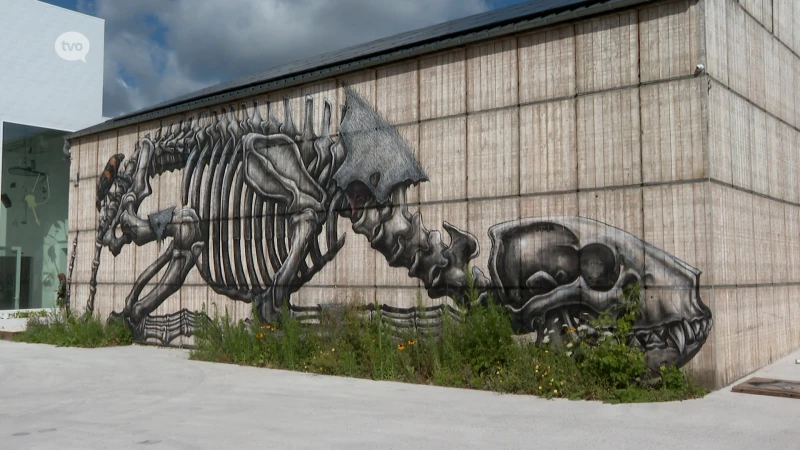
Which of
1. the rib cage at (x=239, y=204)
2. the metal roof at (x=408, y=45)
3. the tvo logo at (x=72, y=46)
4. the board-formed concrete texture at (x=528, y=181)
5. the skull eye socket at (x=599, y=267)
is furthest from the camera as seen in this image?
the tvo logo at (x=72, y=46)

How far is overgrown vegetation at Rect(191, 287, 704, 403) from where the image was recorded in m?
9.70

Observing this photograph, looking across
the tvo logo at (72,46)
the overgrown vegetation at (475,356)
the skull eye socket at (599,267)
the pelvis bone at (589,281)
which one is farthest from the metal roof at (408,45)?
the tvo logo at (72,46)

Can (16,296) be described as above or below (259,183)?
below

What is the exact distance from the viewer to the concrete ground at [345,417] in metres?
7.45

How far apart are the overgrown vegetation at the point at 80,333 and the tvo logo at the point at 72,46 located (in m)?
12.7

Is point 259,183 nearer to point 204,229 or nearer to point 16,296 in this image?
point 204,229

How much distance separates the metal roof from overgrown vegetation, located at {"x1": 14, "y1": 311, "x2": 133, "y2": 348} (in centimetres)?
484

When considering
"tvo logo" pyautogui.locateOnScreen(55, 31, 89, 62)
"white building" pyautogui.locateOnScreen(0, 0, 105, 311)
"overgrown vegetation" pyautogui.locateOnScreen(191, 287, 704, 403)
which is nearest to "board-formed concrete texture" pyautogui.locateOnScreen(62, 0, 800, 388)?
"overgrown vegetation" pyautogui.locateOnScreen(191, 287, 704, 403)

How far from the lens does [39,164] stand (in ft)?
92.4

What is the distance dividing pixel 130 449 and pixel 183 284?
9.79 m

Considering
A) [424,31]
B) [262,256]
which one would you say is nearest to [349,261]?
[262,256]

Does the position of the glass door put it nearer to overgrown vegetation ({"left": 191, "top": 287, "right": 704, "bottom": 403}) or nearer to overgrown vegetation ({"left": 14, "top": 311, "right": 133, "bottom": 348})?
overgrown vegetation ({"left": 14, "top": 311, "right": 133, "bottom": 348})

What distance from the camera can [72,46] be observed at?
93.3ft

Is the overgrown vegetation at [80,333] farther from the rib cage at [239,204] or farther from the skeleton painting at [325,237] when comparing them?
the rib cage at [239,204]
